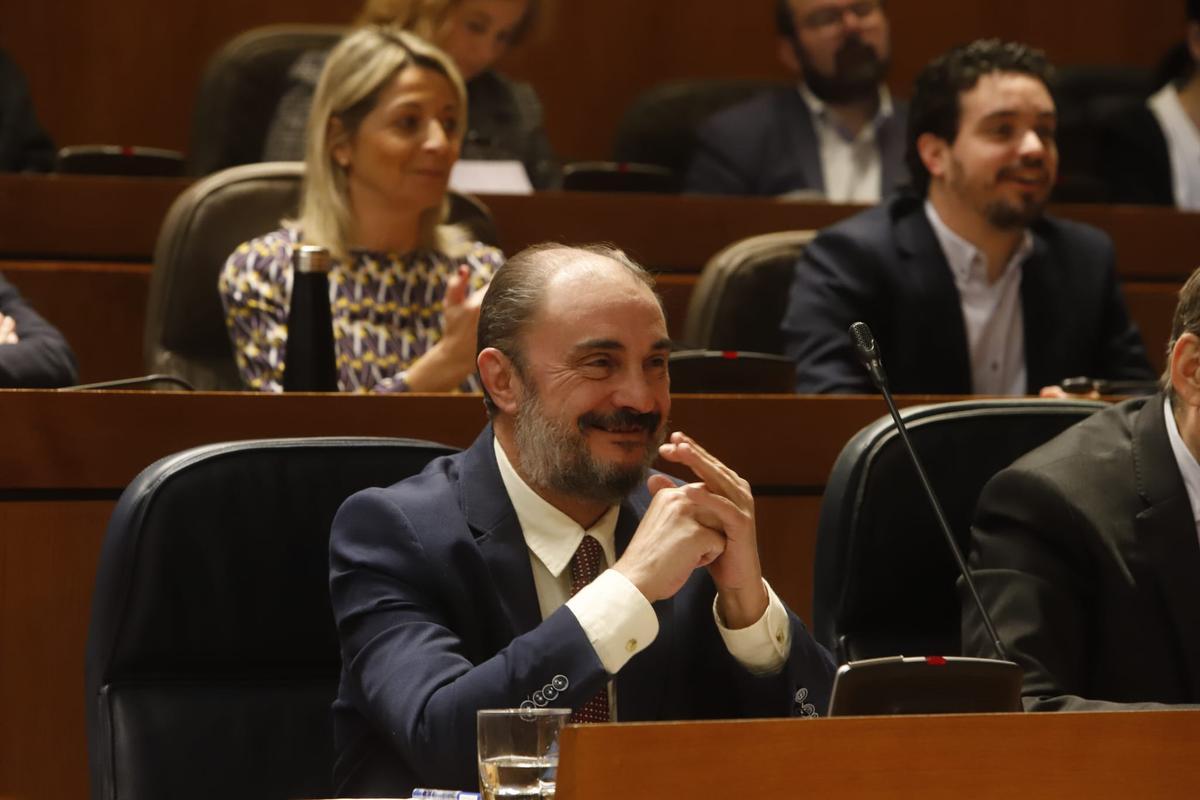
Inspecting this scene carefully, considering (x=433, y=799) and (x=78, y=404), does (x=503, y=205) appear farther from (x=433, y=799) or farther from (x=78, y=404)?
(x=433, y=799)

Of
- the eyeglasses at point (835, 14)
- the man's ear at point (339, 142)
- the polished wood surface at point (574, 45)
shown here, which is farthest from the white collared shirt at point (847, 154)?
the man's ear at point (339, 142)

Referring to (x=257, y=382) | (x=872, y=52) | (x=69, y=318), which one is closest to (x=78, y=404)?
(x=257, y=382)

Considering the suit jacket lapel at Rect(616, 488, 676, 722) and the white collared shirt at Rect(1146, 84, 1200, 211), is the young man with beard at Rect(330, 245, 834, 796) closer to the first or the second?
the suit jacket lapel at Rect(616, 488, 676, 722)

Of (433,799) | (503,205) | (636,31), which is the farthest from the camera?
(636,31)

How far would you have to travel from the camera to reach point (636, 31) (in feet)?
18.5

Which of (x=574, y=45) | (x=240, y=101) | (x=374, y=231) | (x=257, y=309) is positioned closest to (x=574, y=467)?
(x=257, y=309)

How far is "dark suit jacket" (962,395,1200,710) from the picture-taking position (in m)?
2.02

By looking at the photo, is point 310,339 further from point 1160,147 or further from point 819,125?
point 1160,147

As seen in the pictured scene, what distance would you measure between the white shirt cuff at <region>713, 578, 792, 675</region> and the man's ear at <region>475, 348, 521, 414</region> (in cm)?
33

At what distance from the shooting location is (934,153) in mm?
3633

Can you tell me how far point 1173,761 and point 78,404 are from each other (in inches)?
57.4

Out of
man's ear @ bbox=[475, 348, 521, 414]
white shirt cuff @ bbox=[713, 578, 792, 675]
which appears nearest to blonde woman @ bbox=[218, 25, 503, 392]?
man's ear @ bbox=[475, 348, 521, 414]

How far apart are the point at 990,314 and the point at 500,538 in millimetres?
1808

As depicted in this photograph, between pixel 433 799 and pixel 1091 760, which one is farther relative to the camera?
pixel 433 799
